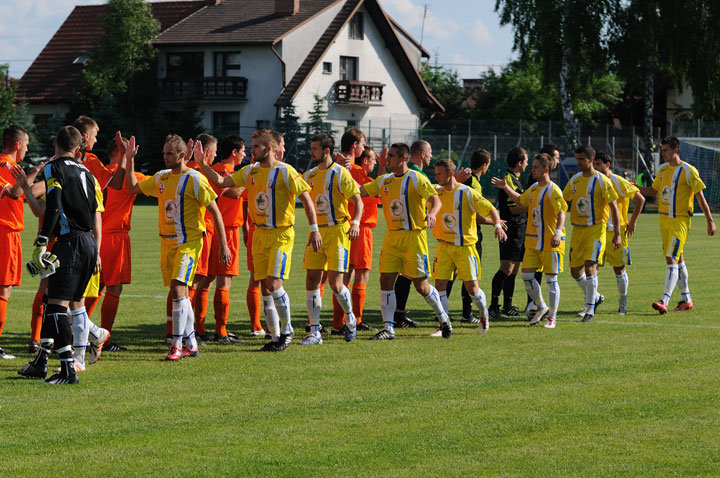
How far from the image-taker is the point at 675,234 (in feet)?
45.9

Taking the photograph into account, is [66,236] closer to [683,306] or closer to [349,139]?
[349,139]

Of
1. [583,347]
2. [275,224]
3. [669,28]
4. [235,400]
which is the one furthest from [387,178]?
[669,28]

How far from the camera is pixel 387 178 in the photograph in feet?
36.8

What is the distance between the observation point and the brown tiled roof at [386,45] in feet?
186

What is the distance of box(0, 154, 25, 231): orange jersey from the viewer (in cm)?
982

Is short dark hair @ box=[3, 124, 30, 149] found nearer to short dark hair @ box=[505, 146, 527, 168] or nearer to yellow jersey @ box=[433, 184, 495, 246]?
yellow jersey @ box=[433, 184, 495, 246]

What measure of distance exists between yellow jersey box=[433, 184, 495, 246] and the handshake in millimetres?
4682

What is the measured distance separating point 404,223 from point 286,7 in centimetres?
5072

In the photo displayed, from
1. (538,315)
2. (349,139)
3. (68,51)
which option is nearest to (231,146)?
(349,139)

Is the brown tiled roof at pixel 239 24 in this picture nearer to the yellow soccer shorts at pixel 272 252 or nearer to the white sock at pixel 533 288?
the white sock at pixel 533 288

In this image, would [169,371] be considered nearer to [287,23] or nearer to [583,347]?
[583,347]

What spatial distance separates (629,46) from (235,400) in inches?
1600

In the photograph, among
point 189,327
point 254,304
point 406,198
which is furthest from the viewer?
point 254,304

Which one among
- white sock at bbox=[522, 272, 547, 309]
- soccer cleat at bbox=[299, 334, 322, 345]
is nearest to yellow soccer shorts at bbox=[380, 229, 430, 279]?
soccer cleat at bbox=[299, 334, 322, 345]
